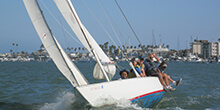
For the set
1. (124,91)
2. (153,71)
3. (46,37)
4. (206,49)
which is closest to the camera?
(46,37)

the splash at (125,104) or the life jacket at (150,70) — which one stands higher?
the life jacket at (150,70)

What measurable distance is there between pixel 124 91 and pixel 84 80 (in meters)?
1.17

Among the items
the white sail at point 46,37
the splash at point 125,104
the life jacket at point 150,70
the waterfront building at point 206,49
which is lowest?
the waterfront building at point 206,49

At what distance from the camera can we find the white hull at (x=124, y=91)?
24.9 ft

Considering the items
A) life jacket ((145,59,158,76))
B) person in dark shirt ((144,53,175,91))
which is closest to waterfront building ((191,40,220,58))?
person in dark shirt ((144,53,175,91))

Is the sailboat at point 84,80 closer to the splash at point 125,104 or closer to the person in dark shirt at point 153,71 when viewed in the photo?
the splash at point 125,104

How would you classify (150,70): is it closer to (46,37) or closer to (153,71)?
(153,71)

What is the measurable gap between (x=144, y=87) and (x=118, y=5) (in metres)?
2.89

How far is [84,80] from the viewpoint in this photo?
8.20 meters

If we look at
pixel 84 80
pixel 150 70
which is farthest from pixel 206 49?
pixel 84 80

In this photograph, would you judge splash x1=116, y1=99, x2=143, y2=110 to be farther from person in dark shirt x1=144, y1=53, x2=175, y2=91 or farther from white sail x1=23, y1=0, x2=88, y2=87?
person in dark shirt x1=144, y1=53, x2=175, y2=91

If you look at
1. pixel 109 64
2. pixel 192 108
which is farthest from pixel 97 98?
pixel 192 108

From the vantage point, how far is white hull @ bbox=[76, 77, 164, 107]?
7.59 metres

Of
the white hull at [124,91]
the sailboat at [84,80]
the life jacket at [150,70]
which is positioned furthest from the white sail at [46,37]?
the life jacket at [150,70]
